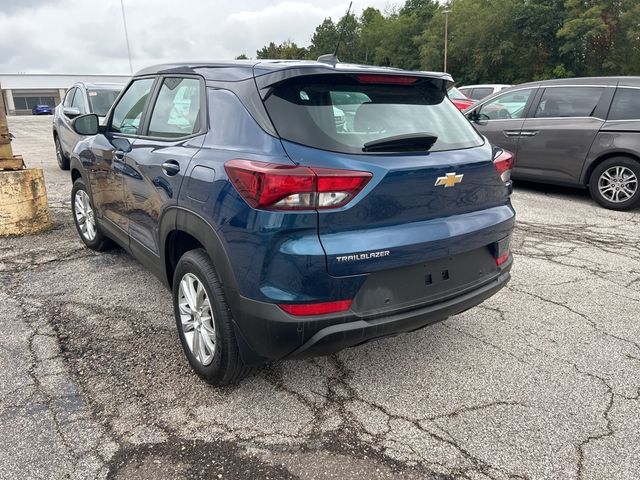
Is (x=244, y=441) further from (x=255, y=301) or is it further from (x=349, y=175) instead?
(x=349, y=175)

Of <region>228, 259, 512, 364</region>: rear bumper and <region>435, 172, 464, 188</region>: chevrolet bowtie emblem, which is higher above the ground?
<region>435, 172, 464, 188</region>: chevrolet bowtie emblem

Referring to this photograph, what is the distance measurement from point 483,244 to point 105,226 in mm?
3142

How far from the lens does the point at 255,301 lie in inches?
88.9

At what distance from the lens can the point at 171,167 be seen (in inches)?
111

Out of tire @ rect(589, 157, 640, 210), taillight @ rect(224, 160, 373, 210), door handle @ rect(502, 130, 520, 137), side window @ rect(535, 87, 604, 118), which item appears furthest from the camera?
door handle @ rect(502, 130, 520, 137)

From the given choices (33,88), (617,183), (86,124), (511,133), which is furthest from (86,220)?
(33,88)

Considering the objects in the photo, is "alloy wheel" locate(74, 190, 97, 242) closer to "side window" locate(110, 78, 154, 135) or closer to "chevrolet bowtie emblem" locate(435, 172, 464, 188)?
"side window" locate(110, 78, 154, 135)

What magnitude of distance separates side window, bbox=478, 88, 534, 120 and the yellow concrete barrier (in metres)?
6.56

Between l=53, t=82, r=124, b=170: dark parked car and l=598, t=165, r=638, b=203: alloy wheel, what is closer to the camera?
l=598, t=165, r=638, b=203: alloy wheel

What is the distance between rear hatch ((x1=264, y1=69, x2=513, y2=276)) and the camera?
223 cm

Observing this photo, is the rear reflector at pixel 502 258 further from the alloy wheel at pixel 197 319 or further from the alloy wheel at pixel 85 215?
the alloy wheel at pixel 85 215

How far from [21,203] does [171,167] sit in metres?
3.71

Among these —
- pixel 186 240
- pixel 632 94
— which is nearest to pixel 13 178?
pixel 186 240

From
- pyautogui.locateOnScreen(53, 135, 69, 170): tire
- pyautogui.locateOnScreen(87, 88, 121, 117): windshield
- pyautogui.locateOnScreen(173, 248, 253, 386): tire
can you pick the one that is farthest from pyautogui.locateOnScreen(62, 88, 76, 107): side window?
pyautogui.locateOnScreen(173, 248, 253, 386): tire
